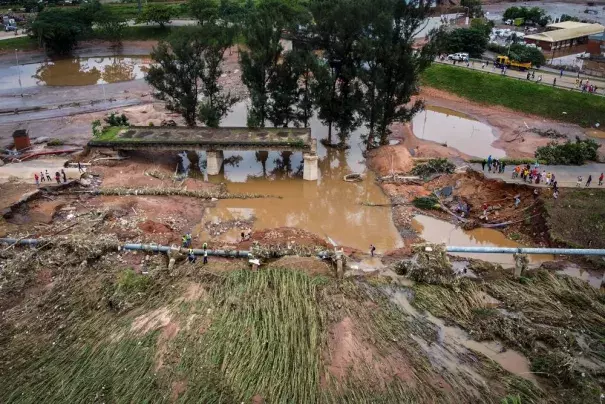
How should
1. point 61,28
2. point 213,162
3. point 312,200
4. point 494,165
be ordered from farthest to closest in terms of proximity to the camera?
1. point 61,28
2. point 213,162
3. point 494,165
4. point 312,200

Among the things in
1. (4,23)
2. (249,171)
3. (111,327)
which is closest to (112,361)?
(111,327)

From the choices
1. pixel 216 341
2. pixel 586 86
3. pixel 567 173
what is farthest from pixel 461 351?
pixel 586 86

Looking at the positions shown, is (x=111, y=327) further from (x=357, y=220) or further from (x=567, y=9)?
(x=567, y=9)

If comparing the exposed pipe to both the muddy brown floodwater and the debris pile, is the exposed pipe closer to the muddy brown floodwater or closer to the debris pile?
the debris pile

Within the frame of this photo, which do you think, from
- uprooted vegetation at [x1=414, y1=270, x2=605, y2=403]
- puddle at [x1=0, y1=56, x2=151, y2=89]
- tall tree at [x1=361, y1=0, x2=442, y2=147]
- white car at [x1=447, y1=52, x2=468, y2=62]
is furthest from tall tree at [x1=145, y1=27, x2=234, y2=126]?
white car at [x1=447, y1=52, x2=468, y2=62]

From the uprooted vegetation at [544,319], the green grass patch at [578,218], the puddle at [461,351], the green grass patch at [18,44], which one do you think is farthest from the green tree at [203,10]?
the puddle at [461,351]

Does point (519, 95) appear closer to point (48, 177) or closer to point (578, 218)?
point (578, 218)
